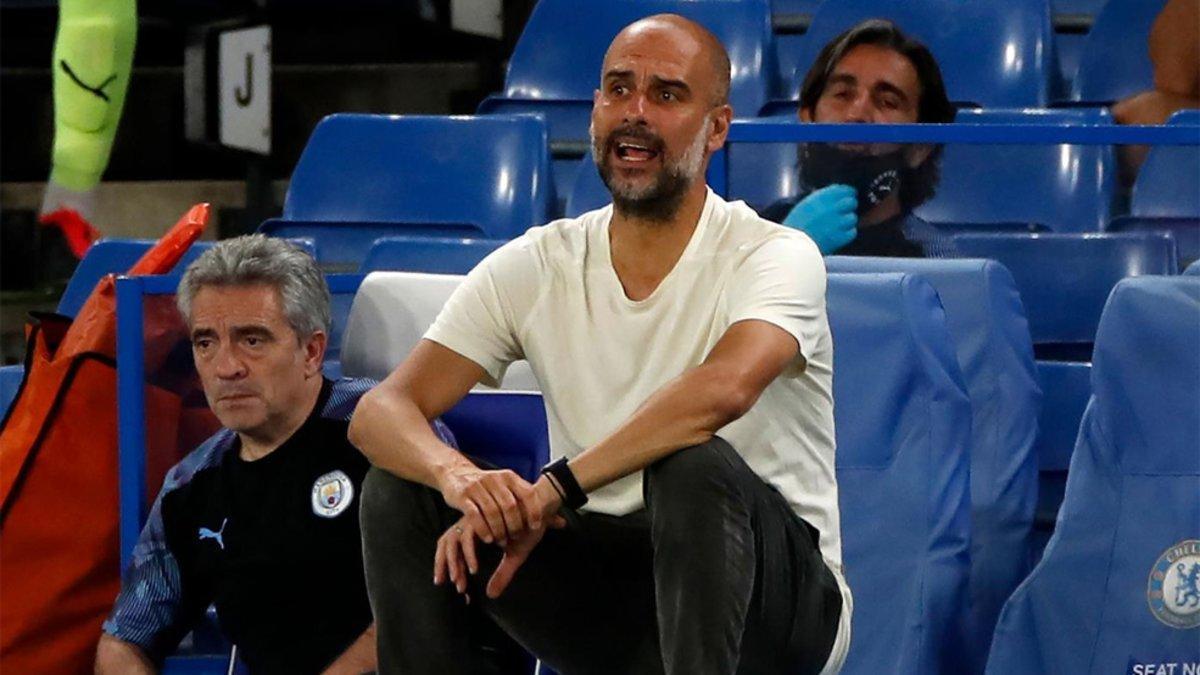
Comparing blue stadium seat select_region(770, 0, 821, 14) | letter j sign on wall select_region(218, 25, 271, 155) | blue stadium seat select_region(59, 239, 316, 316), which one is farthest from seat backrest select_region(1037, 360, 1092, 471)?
letter j sign on wall select_region(218, 25, 271, 155)

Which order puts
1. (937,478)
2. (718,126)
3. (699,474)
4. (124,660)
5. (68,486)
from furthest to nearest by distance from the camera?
1. (68,486)
2. (124,660)
3. (937,478)
4. (718,126)
5. (699,474)

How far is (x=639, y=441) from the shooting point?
1898mm

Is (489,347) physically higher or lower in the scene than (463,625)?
higher

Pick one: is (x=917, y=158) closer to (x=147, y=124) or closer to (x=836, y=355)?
(x=836, y=355)

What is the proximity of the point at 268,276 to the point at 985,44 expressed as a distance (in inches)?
68.9

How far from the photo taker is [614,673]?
1985 millimetres

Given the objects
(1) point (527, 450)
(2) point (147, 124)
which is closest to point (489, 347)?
(1) point (527, 450)

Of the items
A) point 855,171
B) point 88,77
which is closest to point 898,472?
point 855,171

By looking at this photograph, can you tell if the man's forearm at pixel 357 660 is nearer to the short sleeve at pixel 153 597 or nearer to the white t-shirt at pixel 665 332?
the short sleeve at pixel 153 597

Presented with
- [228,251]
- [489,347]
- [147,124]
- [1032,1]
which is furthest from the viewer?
[147,124]

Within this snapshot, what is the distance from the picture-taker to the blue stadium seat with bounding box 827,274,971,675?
90.0 inches

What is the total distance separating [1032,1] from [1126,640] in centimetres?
189

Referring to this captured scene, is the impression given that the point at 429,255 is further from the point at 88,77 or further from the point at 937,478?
the point at 88,77

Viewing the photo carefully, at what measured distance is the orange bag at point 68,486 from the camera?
2.59 m
